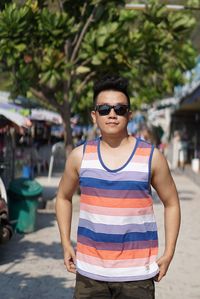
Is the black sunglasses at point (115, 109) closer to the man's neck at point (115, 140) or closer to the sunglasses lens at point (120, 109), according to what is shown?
the sunglasses lens at point (120, 109)

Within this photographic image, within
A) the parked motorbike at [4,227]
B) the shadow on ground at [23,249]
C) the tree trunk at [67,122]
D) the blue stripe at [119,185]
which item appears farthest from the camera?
the tree trunk at [67,122]

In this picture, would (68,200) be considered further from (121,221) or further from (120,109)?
(120,109)

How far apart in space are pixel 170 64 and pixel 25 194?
8.93 m

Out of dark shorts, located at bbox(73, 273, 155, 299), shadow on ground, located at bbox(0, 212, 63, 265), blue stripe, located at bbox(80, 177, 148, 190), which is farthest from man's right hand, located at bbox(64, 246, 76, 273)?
shadow on ground, located at bbox(0, 212, 63, 265)

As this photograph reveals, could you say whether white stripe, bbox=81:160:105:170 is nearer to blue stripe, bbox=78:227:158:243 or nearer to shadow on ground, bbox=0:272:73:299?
blue stripe, bbox=78:227:158:243

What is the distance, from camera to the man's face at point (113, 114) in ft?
9.92

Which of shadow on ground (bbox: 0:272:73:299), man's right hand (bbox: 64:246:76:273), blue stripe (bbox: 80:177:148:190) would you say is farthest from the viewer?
shadow on ground (bbox: 0:272:73:299)

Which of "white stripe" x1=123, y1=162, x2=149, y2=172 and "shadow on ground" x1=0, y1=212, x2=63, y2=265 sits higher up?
"white stripe" x1=123, y1=162, x2=149, y2=172

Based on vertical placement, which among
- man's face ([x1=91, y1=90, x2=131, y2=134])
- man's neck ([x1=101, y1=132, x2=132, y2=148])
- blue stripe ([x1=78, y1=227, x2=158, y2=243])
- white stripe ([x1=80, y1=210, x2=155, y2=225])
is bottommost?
blue stripe ([x1=78, y1=227, x2=158, y2=243])

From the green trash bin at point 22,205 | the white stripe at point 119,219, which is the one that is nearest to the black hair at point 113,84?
the white stripe at point 119,219

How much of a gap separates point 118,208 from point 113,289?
1.44 feet

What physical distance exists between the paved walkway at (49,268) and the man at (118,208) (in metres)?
2.81

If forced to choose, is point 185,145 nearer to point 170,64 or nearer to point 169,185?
point 170,64

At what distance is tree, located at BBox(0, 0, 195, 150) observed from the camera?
10.7m
